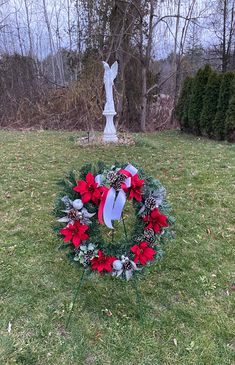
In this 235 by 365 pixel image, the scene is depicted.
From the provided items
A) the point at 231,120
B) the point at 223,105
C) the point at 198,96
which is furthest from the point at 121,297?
the point at 198,96

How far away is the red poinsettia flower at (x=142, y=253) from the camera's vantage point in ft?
4.98

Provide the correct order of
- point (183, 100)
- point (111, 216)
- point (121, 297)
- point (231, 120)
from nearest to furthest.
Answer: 1. point (111, 216)
2. point (121, 297)
3. point (231, 120)
4. point (183, 100)

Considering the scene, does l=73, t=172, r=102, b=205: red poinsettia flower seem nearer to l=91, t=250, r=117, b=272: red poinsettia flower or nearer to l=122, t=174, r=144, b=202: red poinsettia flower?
l=122, t=174, r=144, b=202: red poinsettia flower

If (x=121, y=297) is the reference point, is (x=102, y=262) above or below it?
above

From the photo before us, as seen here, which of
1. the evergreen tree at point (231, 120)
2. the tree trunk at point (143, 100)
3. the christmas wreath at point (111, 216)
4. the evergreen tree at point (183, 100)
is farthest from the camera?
the tree trunk at point (143, 100)

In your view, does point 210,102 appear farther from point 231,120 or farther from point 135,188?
point 135,188

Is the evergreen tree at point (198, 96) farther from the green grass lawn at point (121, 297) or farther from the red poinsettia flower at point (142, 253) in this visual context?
the red poinsettia flower at point (142, 253)

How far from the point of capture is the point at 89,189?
1.46 m

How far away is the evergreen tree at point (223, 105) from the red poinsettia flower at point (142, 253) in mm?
5356

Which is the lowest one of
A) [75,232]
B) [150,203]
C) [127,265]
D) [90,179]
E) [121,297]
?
[121,297]

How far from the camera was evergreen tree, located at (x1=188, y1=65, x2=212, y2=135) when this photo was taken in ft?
22.4

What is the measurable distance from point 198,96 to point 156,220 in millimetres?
5986

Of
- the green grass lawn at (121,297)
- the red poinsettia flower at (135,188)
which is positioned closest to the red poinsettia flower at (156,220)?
the red poinsettia flower at (135,188)

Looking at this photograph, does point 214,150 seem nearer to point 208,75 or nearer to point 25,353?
point 208,75
